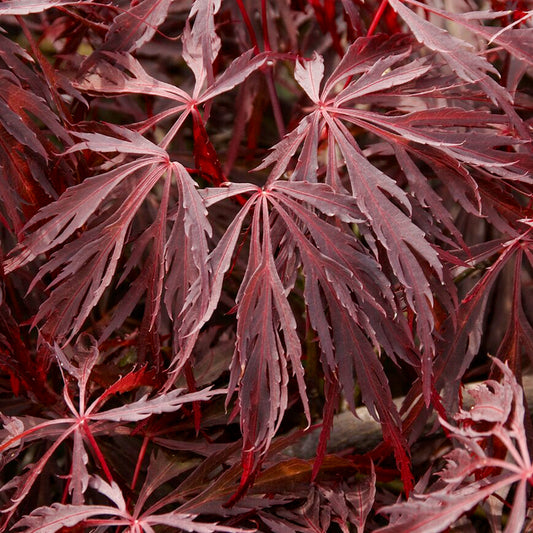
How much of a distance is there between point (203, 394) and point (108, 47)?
0.38 m

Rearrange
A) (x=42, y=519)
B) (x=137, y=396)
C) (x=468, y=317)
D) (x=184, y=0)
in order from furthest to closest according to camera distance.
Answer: (x=184, y=0), (x=137, y=396), (x=468, y=317), (x=42, y=519)

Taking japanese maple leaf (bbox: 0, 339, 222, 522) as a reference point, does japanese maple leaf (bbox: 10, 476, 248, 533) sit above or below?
below

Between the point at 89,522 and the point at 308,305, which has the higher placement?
the point at 308,305

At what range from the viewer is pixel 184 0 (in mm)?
1040

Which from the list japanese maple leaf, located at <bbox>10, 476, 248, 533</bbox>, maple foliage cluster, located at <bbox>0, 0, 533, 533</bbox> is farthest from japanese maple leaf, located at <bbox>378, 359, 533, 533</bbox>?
japanese maple leaf, located at <bbox>10, 476, 248, 533</bbox>

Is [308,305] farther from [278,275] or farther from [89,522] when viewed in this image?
[89,522]

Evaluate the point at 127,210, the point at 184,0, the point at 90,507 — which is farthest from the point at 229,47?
the point at 90,507

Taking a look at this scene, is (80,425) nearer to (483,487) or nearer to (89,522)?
(89,522)

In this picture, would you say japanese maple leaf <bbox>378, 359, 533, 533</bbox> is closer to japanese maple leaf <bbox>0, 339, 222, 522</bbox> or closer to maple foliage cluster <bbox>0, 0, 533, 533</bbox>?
maple foliage cluster <bbox>0, 0, 533, 533</bbox>

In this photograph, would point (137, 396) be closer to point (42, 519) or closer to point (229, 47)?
point (42, 519)

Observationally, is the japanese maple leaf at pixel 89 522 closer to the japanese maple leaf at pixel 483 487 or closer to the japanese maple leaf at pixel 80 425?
the japanese maple leaf at pixel 80 425

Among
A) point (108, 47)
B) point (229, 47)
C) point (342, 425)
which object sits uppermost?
point (108, 47)

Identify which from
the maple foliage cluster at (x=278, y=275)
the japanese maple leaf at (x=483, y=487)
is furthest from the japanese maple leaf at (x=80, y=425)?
the japanese maple leaf at (x=483, y=487)

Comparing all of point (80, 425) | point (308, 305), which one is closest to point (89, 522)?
point (80, 425)
